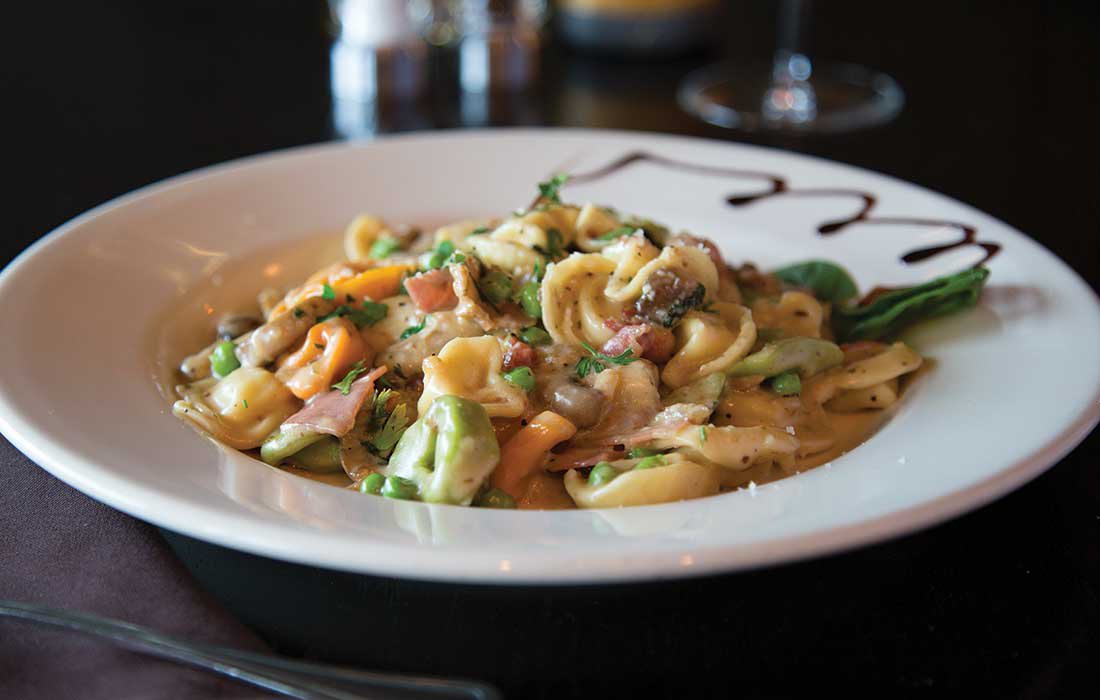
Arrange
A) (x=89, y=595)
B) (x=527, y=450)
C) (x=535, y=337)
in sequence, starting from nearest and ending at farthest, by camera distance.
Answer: (x=89, y=595), (x=527, y=450), (x=535, y=337)

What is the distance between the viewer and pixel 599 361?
332 cm

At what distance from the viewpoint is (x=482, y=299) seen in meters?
3.61

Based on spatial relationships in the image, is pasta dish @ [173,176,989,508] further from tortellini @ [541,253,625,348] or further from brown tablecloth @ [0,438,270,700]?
brown tablecloth @ [0,438,270,700]

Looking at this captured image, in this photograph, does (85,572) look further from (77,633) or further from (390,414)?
(390,414)

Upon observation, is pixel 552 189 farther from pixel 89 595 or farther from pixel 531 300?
pixel 89 595

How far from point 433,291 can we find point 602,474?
2.97 ft

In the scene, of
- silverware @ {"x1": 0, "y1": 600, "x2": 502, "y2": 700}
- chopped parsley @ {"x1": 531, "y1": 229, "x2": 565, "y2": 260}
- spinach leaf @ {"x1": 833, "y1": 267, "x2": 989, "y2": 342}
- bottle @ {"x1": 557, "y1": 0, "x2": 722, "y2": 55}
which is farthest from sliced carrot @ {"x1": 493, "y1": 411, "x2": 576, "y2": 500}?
bottle @ {"x1": 557, "y1": 0, "x2": 722, "y2": 55}

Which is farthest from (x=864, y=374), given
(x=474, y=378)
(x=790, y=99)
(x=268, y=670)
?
(x=790, y=99)

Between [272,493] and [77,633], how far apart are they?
0.50 metres

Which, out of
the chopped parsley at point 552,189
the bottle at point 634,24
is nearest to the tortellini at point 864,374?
the chopped parsley at point 552,189

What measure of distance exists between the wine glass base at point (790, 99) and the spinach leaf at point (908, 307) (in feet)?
8.30

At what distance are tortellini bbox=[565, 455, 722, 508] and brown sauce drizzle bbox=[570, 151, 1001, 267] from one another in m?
1.56

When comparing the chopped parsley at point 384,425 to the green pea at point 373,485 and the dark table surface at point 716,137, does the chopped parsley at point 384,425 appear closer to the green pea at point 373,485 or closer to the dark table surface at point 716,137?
the green pea at point 373,485

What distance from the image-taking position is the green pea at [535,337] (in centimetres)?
345
